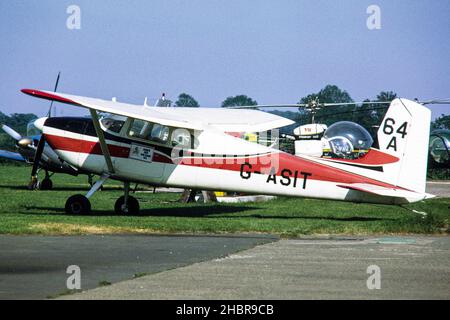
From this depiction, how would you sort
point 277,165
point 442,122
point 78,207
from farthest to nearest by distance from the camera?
point 442,122 → point 78,207 → point 277,165

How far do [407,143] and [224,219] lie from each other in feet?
14.4

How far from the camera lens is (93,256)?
12.5 metres

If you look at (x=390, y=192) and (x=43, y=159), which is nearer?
(x=390, y=192)

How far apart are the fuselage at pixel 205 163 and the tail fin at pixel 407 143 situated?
0.45 metres

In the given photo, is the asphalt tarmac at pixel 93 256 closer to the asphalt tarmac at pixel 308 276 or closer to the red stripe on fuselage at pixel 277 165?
the asphalt tarmac at pixel 308 276

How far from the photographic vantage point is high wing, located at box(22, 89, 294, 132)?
18406 millimetres

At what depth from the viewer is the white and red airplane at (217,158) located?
1845 cm

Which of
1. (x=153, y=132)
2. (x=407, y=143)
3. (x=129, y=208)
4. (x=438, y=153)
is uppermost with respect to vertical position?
(x=438, y=153)

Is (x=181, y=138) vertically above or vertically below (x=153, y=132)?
below

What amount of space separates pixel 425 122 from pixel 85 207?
801 cm

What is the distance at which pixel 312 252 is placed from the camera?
43.1ft

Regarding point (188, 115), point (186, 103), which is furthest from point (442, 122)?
point (188, 115)

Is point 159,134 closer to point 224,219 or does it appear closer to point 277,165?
point 224,219

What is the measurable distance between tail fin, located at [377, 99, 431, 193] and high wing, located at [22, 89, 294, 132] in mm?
3413
